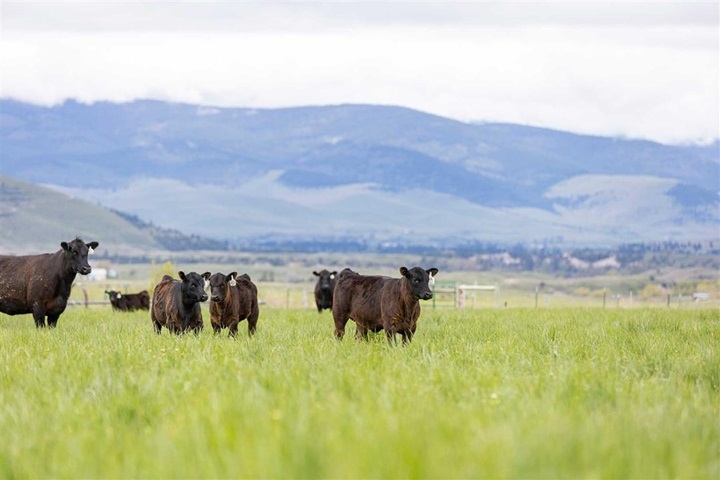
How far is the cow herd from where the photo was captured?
59.9 ft

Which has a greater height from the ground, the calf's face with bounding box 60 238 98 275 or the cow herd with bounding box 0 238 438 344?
the calf's face with bounding box 60 238 98 275

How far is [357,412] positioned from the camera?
905cm

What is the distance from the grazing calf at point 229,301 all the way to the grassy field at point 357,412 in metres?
4.15

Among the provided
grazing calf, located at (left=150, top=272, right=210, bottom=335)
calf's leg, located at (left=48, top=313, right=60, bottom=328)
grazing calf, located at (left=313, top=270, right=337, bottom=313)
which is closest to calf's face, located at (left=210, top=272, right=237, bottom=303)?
grazing calf, located at (left=150, top=272, right=210, bottom=335)

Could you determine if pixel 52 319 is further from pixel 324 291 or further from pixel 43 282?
pixel 324 291

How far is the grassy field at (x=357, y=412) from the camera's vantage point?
290 inches

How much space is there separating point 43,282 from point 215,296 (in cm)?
442

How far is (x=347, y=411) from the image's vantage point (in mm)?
8953

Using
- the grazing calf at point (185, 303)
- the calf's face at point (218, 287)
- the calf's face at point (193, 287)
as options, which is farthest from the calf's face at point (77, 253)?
the calf's face at point (218, 287)

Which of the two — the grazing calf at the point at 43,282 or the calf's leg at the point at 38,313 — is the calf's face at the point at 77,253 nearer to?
the grazing calf at the point at 43,282

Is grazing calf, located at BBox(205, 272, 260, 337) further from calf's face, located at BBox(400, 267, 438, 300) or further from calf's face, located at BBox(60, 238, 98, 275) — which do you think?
calf's face, located at BBox(400, 267, 438, 300)

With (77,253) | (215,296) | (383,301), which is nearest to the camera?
(383,301)

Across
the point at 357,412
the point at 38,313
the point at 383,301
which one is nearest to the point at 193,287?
the point at 383,301

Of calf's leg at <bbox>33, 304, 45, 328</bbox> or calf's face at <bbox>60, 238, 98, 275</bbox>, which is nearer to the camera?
calf's face at <bbox>60, 238, 98, 275</bbox>
